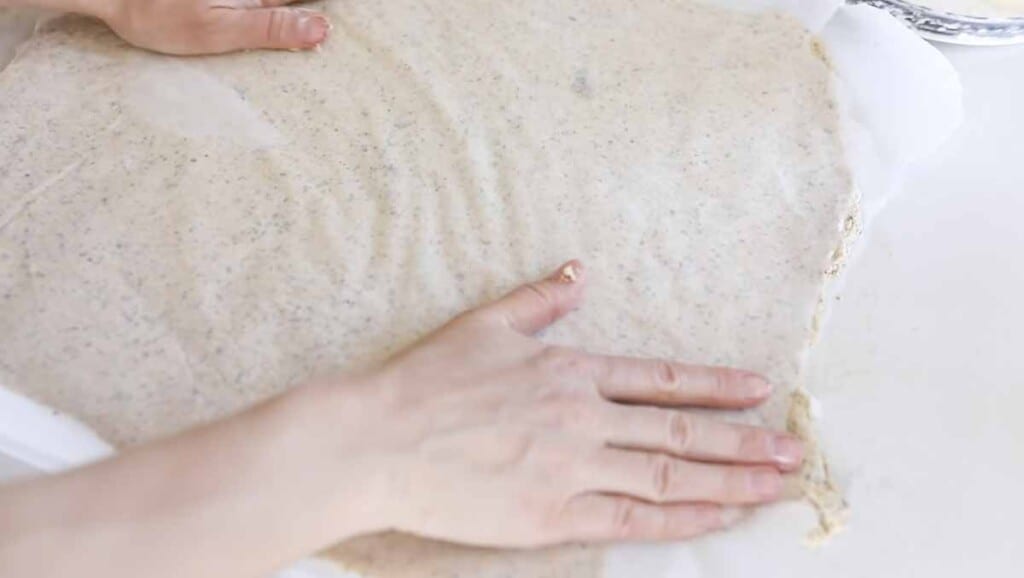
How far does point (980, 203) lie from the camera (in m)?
1.03

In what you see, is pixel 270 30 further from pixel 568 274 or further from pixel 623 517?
pixel 623 517

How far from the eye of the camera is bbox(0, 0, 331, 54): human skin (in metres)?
1.08

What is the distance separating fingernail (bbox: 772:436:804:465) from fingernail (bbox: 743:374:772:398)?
0.04 meters

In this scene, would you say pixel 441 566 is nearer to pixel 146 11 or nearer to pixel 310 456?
pixel 310 456

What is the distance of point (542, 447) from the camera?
72cm

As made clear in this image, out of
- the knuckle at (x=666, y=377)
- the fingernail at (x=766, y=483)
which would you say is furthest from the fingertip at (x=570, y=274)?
the fingernail at (x=766, y=483)

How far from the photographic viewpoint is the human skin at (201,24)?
1078 millimetres

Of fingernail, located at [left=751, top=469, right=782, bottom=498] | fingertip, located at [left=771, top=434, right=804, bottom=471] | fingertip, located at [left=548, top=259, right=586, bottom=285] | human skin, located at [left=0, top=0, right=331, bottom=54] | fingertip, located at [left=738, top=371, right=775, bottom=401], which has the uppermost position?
human skin, located at [left=0, top=0, right=331, bottom=54]

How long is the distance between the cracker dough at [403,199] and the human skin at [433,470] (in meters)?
0.06

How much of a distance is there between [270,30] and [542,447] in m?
0.61

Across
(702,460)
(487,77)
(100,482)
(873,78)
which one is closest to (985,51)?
(873,78)

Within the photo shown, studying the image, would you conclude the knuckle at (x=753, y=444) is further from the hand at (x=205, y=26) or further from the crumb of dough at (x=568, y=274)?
the hand at (x=205, y=26)

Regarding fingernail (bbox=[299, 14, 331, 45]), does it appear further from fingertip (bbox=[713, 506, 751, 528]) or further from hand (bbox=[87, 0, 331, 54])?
fingertip (bbox=[713, 506, 751, 528])

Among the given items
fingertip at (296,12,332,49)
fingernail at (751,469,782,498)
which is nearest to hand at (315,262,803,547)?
fingernail at (751,469,782,498)
